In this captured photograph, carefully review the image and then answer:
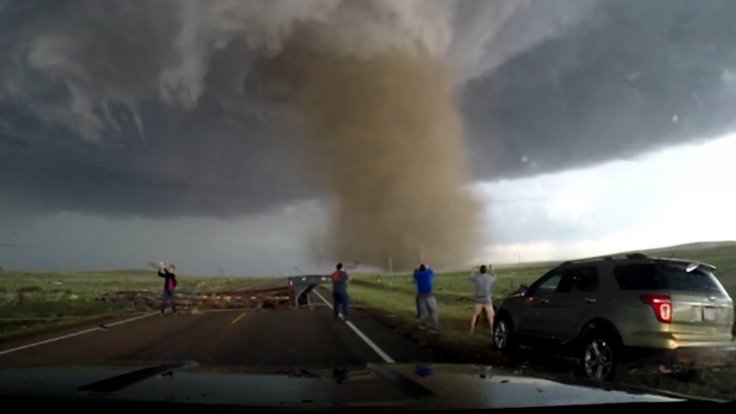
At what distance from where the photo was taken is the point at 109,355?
11.2 metres

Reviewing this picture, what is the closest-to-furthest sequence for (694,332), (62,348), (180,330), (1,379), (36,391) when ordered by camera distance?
(36,391)
(1,379)
(694,332)
(62,348)
(180,330)

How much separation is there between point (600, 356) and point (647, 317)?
3.02 ft

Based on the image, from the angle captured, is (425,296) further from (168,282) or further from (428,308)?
(168,282)

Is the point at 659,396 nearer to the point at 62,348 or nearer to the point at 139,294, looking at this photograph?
the point at 62,348

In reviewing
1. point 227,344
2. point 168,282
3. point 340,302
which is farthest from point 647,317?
point 168,282

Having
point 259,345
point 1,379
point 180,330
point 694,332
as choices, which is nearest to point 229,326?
point 180,330

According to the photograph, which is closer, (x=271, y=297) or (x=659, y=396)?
(x=659, y=396)

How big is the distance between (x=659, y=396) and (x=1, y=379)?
3488 mm

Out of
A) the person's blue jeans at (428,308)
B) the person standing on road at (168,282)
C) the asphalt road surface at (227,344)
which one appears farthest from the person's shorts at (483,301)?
the person standing on road at (168,282)

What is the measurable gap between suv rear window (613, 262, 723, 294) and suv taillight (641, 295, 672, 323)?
17 centimetres

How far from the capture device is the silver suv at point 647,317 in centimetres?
845

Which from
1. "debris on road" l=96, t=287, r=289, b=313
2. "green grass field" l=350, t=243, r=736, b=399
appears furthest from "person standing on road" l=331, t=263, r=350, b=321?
"debris on road" l=96, t=287, r=289, b=313

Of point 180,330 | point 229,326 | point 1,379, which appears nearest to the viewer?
point 1,379

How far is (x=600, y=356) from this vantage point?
9.11 metres
